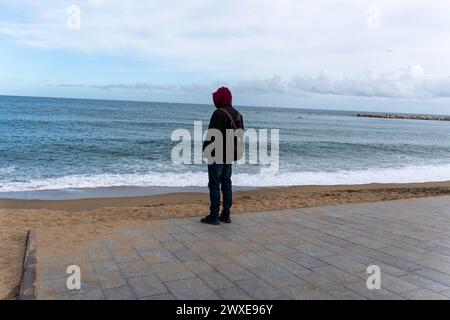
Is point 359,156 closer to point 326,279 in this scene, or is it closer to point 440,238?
point 440,238

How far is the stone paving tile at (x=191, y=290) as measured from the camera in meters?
3.38

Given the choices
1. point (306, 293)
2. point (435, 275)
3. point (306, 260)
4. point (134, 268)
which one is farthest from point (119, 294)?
point (435, 275)

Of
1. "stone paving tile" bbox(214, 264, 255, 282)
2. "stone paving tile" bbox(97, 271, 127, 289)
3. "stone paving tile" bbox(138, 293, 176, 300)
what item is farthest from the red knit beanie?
"stone paving tile" bbox(138, 293, 176, 300)

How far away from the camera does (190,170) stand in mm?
15672

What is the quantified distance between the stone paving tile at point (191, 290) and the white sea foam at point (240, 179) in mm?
8955

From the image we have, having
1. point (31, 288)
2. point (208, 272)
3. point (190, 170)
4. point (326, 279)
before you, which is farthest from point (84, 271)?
point (190, 170)

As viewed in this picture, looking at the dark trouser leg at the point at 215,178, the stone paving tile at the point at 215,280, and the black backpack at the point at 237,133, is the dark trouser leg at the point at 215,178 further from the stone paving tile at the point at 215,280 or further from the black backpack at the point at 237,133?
the stone paving tile at the point at 215,280

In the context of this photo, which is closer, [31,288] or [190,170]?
[31,288]

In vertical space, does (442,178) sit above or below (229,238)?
below

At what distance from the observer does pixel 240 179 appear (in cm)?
1406

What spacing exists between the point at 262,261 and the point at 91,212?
5060 mm

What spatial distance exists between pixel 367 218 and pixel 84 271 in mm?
4767

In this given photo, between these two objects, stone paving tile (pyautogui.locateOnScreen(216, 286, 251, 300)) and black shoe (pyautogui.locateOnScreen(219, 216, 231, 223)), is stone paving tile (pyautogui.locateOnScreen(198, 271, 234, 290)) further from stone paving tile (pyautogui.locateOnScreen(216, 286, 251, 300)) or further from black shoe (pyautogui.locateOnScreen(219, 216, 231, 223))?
black shoe (pyautogui.locateOnScreen(219, 216, 231, 223))

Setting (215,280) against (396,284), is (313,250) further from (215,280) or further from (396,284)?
(215,280)
